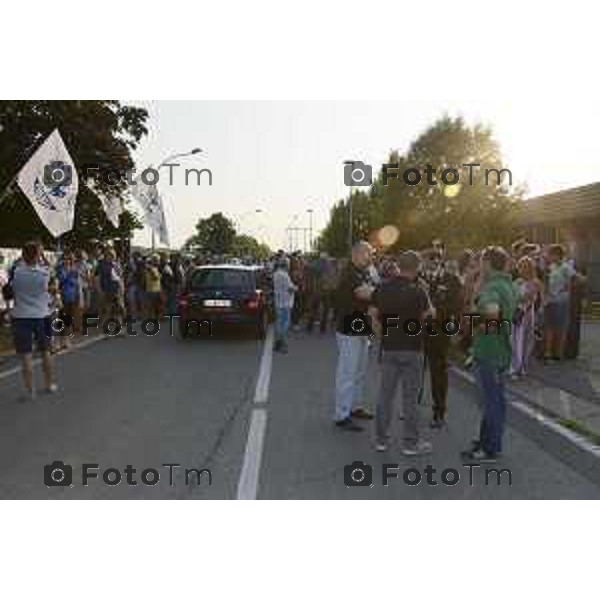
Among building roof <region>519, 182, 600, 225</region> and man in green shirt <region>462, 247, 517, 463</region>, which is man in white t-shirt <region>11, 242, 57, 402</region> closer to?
man in green shirt <region>462, 247, 517, 463</region>

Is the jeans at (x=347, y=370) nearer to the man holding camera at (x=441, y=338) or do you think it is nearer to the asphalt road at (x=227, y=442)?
the asphalt road at (x=227, y=442)

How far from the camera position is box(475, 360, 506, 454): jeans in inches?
303

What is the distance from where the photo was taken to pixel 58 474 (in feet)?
23.4

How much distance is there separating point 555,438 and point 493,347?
60.2 inches

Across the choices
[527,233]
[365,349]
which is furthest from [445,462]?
[527,233]

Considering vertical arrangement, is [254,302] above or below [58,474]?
above

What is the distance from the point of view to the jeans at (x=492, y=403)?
770 centimetres

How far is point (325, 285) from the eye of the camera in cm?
2022

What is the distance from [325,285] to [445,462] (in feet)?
41.6

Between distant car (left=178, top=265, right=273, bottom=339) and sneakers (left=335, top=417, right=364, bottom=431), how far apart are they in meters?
9.60

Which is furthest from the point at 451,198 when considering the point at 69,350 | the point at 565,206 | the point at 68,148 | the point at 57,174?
the point at 69,350

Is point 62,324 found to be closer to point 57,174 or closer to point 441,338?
point 57,174

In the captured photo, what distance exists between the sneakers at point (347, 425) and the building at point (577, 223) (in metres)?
27.2
